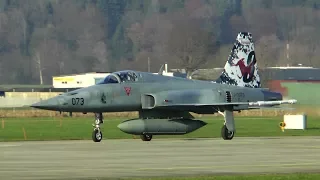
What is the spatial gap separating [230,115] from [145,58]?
302 feet

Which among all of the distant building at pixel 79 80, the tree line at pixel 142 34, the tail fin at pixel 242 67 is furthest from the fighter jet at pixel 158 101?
the tree line at pixel 142 34

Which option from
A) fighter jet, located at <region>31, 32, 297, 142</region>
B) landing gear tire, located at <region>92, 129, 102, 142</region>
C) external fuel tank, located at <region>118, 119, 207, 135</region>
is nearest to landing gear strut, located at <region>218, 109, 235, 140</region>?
fighter jet, located at <region>31, 32, 297, 142</region>

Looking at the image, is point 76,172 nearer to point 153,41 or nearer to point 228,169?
point 228,169

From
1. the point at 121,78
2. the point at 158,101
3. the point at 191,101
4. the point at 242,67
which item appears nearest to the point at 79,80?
A: the point at 242,67

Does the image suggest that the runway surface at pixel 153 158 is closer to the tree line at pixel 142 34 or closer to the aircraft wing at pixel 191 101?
the aircraft wing at pixel 191 101

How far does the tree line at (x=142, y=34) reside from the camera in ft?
372

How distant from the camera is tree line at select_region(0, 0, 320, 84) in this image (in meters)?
113

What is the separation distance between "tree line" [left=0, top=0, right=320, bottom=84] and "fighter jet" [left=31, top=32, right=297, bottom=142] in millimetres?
65073

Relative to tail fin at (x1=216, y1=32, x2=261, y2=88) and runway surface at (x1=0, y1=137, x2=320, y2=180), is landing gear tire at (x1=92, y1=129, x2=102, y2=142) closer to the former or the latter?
runway surface at (x1=0, y1=137, x2=320, y2=180)

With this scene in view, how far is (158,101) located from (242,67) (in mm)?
5443

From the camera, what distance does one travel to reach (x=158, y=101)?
3491 centimetres

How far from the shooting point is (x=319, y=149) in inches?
1153

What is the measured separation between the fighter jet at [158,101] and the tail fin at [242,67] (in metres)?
0.29

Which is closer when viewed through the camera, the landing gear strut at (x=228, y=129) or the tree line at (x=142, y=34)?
the landing gear strut at (x=228, y=129)
